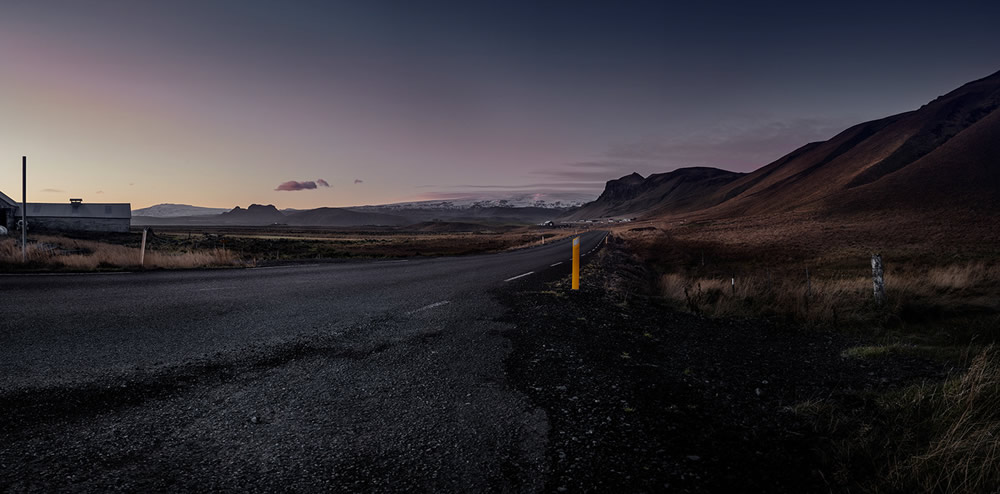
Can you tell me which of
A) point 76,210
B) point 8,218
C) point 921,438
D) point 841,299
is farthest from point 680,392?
point 76,210

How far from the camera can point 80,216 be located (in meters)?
59.9

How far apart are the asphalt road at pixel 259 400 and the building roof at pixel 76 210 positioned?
73.3m

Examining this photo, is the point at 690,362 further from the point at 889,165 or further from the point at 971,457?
the point at 889,165

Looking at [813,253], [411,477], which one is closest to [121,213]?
[411,477]

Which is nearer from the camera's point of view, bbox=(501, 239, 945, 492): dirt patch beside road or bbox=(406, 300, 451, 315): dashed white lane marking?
bbox=(501, 239, 945, 492): dirt patch beside road

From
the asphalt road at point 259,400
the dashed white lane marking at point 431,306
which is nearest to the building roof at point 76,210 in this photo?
the asphalt road at point 259,400

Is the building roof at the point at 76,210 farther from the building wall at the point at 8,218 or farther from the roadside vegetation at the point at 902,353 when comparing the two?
the roadside vegetation at the point at 902,353

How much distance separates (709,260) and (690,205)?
547ft

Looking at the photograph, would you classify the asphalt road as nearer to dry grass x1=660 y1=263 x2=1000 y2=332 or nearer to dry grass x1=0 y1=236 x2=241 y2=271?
dry grass x1=660 y1=263 x2=1000 y2=332

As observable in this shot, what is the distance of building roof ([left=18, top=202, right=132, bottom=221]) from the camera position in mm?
59531

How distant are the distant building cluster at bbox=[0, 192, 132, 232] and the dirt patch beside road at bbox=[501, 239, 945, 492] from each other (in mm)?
74515

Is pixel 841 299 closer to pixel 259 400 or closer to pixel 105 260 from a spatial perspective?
pixel 259 400

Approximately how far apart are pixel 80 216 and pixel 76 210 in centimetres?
127

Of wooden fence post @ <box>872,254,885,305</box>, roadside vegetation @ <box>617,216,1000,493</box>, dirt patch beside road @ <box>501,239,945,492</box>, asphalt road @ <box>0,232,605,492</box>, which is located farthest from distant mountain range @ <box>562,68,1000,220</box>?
asphalt road @ <box>0,232,605,492</box>
